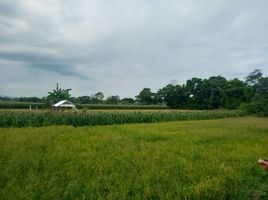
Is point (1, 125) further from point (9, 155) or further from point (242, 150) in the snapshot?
point (242, 150)

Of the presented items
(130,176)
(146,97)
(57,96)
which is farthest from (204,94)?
(130,176)

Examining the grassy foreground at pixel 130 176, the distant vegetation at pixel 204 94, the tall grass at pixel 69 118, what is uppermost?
the distant vegetation at pixel 204 94

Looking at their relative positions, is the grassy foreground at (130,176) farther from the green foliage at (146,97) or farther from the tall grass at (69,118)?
the green foliage at (146,97)

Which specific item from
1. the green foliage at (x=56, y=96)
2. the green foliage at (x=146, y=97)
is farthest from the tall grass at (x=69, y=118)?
the green foliage at (x=146, y=97)

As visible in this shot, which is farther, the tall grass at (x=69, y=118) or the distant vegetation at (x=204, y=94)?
the distant vegetation at (x=204, y=94)

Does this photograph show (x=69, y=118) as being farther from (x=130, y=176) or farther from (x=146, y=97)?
(x=146, y=97)

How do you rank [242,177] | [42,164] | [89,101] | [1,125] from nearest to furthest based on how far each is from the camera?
[242,177], [42,164], [1,125], [89,101]

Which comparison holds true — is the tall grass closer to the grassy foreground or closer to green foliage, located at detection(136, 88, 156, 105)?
the grassy foreground

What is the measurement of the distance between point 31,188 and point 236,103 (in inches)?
2732

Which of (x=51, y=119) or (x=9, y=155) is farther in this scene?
(x=51, y=119)

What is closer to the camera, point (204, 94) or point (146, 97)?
point (204, 94)

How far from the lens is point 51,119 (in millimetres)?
23625

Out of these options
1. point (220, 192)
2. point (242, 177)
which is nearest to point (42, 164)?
point (220, 192)

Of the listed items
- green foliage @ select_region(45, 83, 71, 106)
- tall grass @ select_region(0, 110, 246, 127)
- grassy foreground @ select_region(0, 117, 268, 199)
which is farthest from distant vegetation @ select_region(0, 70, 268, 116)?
grassy foreground @ select_region(0, 117, 268, 199)
